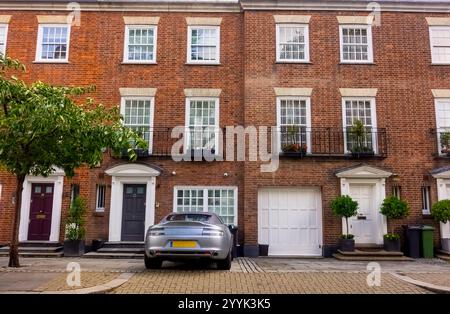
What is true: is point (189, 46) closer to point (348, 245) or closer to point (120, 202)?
point (120, 202)

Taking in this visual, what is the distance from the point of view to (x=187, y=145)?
14.3 metres

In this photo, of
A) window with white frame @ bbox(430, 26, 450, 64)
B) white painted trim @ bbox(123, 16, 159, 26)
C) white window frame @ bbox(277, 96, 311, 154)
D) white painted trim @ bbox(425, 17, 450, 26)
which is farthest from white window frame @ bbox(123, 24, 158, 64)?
window with white frame @ bbox(430, 26, 450, 64)

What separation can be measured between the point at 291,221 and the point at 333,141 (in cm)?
321

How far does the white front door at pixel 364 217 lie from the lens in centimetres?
1352

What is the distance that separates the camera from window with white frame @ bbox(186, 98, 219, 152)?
14.3 metres

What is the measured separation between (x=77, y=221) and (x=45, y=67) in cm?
599

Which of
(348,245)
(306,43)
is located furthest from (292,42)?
(348,245)

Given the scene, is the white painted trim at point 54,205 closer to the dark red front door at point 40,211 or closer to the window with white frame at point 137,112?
the dark red front door at point 40,211

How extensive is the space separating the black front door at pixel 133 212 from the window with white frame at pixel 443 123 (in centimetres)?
1074

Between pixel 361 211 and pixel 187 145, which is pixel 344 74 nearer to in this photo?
pixel 361 211

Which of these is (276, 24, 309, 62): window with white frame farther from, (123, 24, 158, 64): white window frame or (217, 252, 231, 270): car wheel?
(217, 252, 231, 270): car wheel

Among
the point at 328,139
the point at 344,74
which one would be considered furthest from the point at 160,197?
the point at 344,74

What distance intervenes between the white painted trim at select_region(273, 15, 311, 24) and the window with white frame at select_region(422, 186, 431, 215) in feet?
24.4

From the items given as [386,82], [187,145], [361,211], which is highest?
[386,82]
